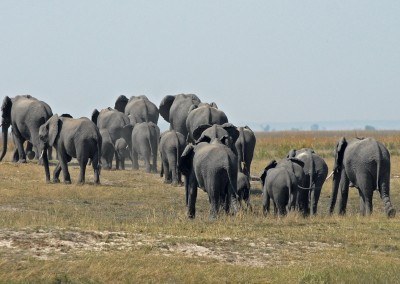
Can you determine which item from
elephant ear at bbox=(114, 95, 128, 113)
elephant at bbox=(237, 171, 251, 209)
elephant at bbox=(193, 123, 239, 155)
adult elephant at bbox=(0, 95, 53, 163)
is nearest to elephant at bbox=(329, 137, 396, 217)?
elephant at bbox=(237, 171, 251, 209)

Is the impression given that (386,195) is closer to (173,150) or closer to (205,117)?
(173,150)

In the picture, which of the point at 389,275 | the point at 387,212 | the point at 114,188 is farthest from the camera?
the point at 114,188

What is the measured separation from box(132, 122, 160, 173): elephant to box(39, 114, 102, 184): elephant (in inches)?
267

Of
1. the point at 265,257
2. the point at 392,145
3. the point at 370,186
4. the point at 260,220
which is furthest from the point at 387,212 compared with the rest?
the point at 392,145

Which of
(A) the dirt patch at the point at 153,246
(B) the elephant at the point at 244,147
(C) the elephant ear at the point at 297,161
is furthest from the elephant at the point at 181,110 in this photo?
(A) the dirt patch at the point at 153,246

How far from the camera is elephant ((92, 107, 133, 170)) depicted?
41844 millimetres

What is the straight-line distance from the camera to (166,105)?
145 feet

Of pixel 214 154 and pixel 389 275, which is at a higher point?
pixel 214 154

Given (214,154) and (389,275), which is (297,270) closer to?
(389,275)

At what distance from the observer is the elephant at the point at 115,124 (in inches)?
1647

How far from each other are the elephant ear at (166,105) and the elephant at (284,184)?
751 inches

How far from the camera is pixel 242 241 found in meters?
19.6

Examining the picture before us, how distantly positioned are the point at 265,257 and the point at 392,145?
3544 cm

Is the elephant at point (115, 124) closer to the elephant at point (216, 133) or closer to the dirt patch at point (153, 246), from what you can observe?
the elephant at point (216, 133)
